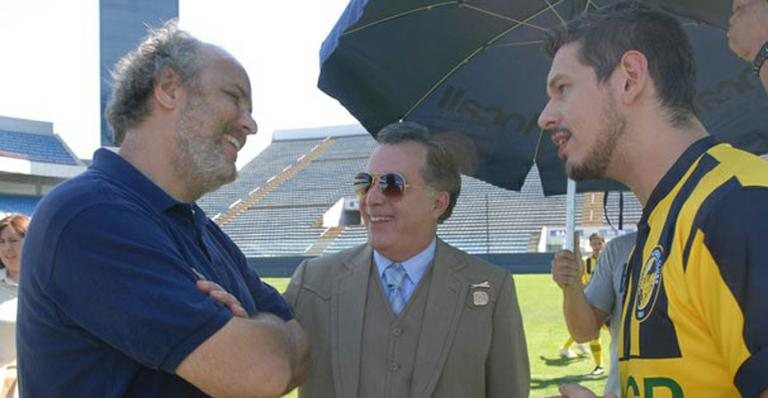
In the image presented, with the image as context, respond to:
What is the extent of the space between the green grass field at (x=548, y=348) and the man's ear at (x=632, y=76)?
5306 millimetres

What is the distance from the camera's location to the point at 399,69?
350cm

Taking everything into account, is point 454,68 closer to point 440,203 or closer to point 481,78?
point 481,78

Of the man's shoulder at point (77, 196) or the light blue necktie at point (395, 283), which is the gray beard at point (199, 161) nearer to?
the man's shoulder at point (77, 196)

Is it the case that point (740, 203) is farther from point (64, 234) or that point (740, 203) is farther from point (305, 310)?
point (305, 310)

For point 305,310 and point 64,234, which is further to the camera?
point 305,310

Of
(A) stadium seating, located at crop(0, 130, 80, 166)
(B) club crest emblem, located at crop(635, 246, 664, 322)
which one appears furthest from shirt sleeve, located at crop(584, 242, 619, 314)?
(A) stadium seating, located at crop(0, 130, 80, 166)

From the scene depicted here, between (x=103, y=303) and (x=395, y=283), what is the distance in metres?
1.28

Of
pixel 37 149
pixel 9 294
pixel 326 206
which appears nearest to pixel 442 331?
pixel 9 294

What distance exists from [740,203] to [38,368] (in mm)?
1458

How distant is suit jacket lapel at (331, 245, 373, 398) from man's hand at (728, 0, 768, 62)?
140 centimetres

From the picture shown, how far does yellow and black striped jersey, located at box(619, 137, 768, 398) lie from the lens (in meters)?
1.18

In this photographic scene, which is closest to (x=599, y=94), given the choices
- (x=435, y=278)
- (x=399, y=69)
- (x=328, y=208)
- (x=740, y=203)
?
(x=740, y=203)

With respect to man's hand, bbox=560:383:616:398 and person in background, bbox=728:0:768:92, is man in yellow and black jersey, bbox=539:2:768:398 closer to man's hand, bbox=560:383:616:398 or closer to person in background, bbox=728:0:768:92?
man's hand, bbox=560:383:616:398

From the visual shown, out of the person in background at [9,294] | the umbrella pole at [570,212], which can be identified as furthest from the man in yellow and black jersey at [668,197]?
the person in background at [9,294]
